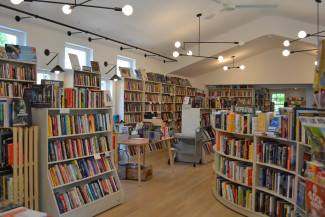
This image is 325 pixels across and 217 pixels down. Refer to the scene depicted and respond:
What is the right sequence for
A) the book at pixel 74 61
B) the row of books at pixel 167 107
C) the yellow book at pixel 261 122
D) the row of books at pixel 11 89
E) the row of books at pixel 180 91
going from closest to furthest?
the yellow book at pixel 261 122, the row of books at pixel 11 89, the book at pixel 74 61, the row of books at pixel 167 107, the row of books at pixel 180 91

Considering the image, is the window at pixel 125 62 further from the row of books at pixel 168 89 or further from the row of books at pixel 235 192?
the row of books at pixel 235 192

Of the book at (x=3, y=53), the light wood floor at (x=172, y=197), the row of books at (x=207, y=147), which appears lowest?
the light wood floor at (x=172, y=197)

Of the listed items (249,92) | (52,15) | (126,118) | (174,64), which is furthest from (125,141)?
(249,92)

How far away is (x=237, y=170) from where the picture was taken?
4324 mm

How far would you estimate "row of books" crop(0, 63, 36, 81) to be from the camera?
16.7ft

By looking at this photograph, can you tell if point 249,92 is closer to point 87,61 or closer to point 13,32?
point 87,61

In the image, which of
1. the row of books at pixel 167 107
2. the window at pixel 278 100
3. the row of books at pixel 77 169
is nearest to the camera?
the row of books at pixel 77 169

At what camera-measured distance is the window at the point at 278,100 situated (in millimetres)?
13484

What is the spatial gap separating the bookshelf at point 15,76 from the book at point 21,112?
196 centimetres

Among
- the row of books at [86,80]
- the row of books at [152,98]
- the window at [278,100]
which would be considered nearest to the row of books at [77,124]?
the row of books at [86,80]

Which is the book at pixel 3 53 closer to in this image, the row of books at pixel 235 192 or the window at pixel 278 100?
the row of books at pixel 235 192

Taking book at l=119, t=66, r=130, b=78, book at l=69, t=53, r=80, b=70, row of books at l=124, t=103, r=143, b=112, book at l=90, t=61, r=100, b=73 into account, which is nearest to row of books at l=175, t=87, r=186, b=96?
row of books at l=124, t=103, r=143, b=112

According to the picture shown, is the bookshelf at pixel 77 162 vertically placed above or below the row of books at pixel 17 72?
below

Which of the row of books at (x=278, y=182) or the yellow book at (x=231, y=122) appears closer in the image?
the row of books at (x=278, y=182)
